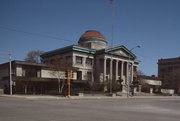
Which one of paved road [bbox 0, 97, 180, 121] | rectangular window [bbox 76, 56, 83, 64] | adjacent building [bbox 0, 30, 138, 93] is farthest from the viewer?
rectangular window [bbox 76, 56, 83, 64]

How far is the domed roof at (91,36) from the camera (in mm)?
73500

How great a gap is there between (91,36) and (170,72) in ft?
178

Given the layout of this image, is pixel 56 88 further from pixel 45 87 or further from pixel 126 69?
pixel 126 69

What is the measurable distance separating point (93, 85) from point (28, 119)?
43.3 m

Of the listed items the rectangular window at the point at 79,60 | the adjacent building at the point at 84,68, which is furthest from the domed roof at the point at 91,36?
the rectangular window at the point at 79,60

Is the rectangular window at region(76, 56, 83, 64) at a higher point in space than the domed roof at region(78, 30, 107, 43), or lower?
lower

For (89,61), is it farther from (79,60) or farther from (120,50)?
(120,50)

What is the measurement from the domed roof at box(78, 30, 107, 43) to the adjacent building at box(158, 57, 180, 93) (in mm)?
38178

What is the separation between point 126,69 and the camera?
73.1 meters

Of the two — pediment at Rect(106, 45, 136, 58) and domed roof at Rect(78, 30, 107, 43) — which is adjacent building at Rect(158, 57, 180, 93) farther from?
domed roof at Rect(78, 30, 107, 43)

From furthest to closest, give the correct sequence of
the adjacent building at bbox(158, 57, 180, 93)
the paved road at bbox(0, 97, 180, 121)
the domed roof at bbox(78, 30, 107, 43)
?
the adjacent building at bbox(158, 57, 180, 93), the domed roof at bbox(78, 30, 107, 43), the paved road at bbox(0, 97, 180, 121)

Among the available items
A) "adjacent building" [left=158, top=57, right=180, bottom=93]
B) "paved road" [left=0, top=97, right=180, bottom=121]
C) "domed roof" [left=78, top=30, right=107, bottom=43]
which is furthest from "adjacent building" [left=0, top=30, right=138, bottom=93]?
"paved road" [left=0, top=97, right=180, bottom=121]

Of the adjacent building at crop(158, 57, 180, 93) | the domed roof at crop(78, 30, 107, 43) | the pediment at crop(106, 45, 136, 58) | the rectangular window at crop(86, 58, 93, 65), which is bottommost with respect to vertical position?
the adjacent building at crop(158, 57, 180, 93)

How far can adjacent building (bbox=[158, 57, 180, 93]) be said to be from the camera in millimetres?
86688
